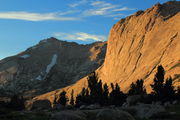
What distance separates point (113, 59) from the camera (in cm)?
Result: 17812

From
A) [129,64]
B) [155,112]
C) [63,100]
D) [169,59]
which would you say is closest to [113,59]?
[129,64]

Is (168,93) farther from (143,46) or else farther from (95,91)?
(143,46)

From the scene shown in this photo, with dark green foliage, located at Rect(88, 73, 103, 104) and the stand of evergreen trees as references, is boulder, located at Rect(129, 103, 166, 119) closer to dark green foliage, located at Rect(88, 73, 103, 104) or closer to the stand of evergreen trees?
the stand of evergreen trees

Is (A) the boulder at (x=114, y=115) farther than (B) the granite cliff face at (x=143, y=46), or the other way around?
(B) the granite cliff face at (x=143, y=46)

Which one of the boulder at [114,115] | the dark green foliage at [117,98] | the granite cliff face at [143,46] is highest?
the granite cliff face at [143,46]

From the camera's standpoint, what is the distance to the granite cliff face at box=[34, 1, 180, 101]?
130m

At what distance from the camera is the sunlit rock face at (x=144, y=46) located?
129625 millimetres

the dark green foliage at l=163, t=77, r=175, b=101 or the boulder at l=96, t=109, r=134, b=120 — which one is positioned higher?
the dark green foliage at l=163, t=77, r=175, b=101

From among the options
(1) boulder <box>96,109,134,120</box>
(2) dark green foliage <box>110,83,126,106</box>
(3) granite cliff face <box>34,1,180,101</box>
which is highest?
(3) granite cliff face <box>34,1,180,101</box>

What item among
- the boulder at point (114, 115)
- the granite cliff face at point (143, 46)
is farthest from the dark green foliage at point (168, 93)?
the granite cliff face at point (143, 46)

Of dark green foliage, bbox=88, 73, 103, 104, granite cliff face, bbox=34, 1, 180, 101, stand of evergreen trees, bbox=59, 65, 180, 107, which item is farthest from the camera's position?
granite cliff face, bbox=34, 1, 180, 101

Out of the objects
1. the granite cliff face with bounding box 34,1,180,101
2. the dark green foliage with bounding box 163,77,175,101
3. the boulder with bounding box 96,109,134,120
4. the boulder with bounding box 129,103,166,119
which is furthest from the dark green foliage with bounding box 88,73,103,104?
the boulder with bounding box 96,109,134,120

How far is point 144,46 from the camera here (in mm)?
154625

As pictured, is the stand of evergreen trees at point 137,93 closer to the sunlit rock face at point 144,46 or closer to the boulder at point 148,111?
the boulder at point 148,111
